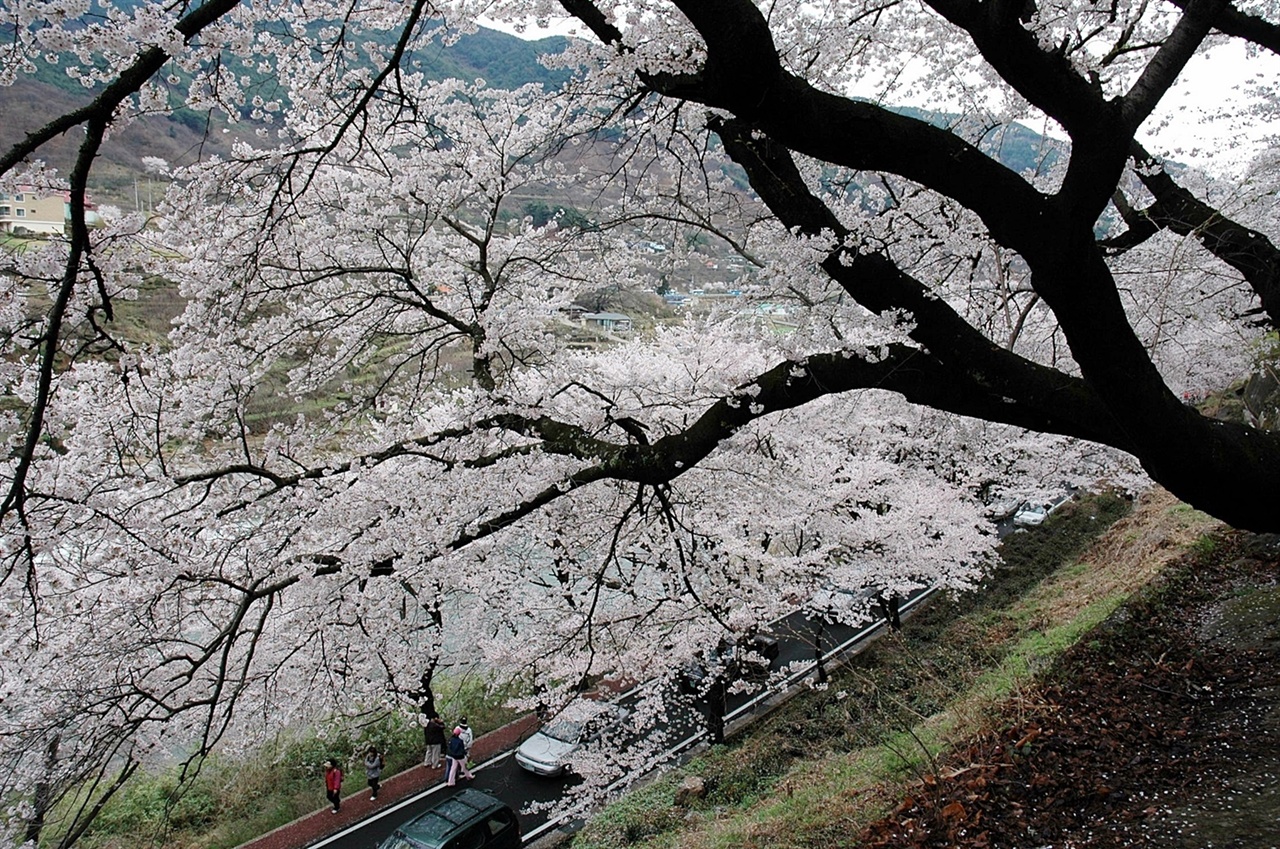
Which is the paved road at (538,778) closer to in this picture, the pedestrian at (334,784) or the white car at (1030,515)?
the pedestrian at (334,784)

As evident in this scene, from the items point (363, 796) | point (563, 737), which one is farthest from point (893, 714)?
point (363, 796)

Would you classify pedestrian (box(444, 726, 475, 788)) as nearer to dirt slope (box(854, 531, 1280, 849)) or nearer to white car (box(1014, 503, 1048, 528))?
dirt slope (box(854, 531, 1280, 849))

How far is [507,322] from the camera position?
633 centimetres

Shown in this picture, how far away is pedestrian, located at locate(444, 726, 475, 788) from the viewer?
10898mm

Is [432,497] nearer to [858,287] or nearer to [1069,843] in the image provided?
[858,287]

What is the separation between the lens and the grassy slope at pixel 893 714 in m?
6.15

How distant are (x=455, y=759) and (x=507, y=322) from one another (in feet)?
26.2

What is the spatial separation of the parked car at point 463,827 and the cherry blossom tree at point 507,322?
Answer: 52.0 inches

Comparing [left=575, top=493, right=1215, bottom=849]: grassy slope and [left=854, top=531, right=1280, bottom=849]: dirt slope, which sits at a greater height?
[left=854, top=531, right=1280, bottom=849]: dirt slope

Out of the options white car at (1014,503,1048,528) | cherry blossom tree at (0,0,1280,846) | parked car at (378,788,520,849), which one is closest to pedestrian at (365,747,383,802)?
cherry blossom tree at (0,0,1280,846)

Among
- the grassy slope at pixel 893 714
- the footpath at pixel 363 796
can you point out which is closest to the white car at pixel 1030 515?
the grassy slope at pixel 893 714

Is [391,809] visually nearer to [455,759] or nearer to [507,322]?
[455,759]

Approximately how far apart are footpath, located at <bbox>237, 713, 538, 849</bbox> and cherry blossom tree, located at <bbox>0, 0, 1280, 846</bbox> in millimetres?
1465

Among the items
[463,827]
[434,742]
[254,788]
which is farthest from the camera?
[434,742]
